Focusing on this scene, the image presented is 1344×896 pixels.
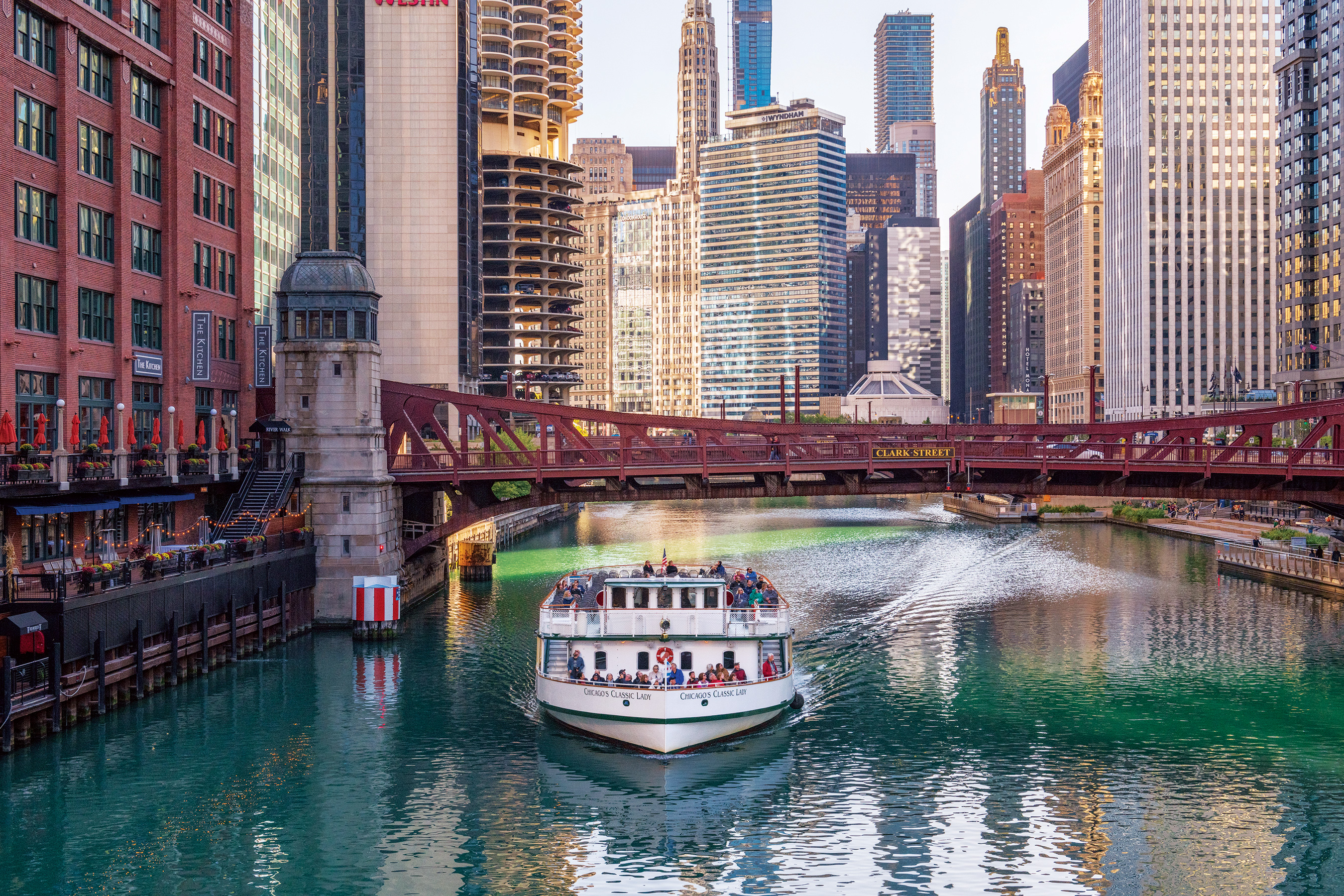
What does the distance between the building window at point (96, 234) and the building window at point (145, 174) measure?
10.00 feet

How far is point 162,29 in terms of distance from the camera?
7356 cm

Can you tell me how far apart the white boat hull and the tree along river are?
2.93ft

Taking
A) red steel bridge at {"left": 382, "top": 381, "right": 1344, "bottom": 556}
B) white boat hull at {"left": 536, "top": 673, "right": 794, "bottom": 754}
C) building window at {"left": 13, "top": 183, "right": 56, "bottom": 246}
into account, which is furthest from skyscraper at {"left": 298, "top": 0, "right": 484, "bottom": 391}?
white boat hull at {"left": 536, "top": 673, "right": 794, "bottom": 754}

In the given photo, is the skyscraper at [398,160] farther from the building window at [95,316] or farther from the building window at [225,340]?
the building window at [95,316]

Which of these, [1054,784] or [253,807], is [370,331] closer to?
[253,807]

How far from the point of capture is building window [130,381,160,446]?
7056 cm

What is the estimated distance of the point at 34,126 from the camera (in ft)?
197

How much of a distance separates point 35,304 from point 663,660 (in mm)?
34865

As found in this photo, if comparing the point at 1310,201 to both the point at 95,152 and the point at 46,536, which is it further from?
the point at 46,536

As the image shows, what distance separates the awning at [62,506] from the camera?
5494 centimetres

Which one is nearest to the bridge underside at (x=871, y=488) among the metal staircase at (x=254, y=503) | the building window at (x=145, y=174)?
the metal staircase at (x=254, y=503)

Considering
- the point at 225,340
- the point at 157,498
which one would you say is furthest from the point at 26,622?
the point at 225,340

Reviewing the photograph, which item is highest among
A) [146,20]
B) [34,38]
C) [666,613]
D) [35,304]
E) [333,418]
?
[146,20]

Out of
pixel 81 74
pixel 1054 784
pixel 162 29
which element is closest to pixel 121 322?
pixel 81 74
